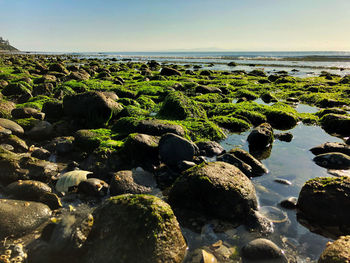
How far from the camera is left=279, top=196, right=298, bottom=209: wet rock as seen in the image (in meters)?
4.29

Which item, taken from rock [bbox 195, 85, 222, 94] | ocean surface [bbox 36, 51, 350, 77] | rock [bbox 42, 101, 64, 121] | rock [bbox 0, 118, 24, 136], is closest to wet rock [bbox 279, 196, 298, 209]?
rock [bbox 0, 118, 24, 136]

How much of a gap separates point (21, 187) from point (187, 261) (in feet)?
10.3

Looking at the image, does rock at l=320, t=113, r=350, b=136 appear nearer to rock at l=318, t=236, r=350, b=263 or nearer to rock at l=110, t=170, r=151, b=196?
rock at l=318, t=236, r=350, b=263

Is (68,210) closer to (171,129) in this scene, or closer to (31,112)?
(171,129)

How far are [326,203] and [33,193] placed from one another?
4.95 metres

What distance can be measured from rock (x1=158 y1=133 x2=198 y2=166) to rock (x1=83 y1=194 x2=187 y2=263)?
228 centimetres

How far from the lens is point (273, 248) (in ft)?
10.2

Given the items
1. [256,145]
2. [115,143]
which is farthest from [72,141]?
[256,145]

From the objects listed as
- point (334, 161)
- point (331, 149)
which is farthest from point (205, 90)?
point (334, 161)

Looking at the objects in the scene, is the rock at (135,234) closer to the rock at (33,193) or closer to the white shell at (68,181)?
the rock at (33,193)

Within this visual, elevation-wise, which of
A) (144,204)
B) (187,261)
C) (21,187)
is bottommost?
(187,261)

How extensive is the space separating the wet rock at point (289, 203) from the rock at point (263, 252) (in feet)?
4.37

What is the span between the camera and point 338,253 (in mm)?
2812

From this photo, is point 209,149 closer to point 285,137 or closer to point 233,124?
point 233,124
